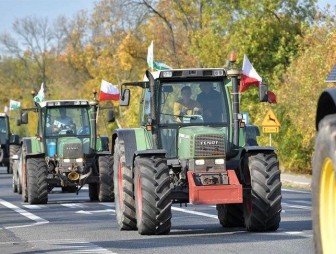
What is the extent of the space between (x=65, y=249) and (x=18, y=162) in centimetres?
1922

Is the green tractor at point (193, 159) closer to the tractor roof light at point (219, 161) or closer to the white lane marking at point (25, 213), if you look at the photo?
the tractor roof light at point (219, 161)

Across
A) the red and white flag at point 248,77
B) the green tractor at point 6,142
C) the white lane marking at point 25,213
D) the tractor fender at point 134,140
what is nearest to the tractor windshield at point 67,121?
the white lane marking at point 25,213

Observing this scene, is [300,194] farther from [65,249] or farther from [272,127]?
[65,249]

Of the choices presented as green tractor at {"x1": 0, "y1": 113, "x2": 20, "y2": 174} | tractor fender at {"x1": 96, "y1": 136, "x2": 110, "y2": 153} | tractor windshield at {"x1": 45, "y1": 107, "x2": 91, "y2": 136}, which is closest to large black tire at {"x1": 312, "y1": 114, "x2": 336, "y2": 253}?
tractor fender at {"x1": 96, "y1": 136, "x2": 110, "y2": 153}

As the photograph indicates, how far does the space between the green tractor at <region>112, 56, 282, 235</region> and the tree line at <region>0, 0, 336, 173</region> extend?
26.3m

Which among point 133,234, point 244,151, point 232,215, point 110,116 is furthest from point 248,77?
point 133,234

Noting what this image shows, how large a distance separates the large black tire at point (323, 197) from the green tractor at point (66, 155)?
20252 mm

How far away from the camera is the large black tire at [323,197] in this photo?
373 inches

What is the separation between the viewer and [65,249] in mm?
16328

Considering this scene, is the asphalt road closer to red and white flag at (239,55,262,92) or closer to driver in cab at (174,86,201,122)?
driver in cab at (174,86,201,122)

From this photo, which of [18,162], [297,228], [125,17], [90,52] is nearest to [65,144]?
[18,162]

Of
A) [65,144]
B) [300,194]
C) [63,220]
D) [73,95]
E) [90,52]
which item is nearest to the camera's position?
[63,220]

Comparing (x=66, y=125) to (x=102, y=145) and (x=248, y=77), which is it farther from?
(x=248, y=77)

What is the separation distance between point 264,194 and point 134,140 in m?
2.71
